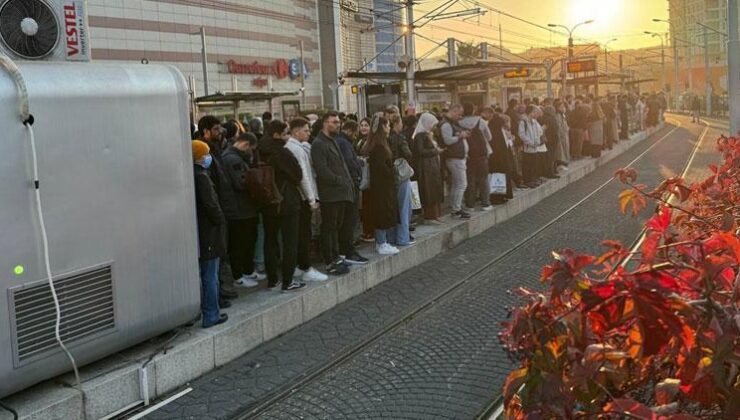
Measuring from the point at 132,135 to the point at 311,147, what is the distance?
2.72 m

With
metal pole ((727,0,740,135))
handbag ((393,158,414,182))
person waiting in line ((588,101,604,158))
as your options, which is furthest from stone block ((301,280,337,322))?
person waiting in line ((588,101,604,158))

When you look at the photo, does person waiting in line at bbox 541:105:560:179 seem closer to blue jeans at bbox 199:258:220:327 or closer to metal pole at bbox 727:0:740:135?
Result: metal pole at bbox 727:0:740:135

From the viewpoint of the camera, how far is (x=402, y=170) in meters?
9.41

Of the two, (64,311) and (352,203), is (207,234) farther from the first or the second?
(352,203)

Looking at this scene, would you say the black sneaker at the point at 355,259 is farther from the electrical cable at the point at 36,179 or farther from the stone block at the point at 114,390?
the electrical cable at the point at 36,179

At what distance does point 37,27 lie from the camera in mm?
5184

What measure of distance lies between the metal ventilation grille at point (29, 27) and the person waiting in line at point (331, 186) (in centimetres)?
312

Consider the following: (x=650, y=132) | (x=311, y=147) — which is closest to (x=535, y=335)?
(x=311, y=147)

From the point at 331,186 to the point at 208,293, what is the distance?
7.14 feet

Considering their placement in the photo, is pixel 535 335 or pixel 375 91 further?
pixel 375 91

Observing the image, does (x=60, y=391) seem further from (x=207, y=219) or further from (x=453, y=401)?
(x=453, y=401)

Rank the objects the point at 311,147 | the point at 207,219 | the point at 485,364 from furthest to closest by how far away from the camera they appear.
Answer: the point at 311,147 < the point at 207,219 < the point at 485,364

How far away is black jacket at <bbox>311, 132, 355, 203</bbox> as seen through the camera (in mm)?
7732

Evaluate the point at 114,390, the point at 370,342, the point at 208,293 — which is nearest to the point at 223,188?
the point at 208,293
